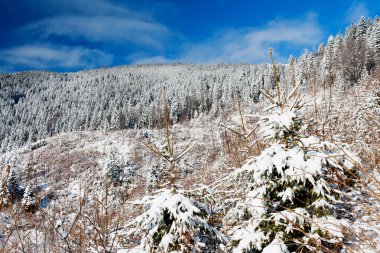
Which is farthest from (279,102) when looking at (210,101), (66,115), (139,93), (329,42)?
(139,93)

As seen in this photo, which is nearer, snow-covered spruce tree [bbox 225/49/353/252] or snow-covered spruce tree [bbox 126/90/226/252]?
snow-covered spruce tree [bbox 126/90/226/252]

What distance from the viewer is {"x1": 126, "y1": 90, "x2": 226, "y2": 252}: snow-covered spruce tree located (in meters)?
3.53

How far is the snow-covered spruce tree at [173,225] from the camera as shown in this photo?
11.6ft

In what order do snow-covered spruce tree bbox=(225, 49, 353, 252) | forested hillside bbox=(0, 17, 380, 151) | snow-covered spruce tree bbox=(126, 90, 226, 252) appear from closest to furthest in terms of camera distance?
snow-covered spruce tree bbox=(126, 90, 226, 252), snow-covered spruce tree bbox=(225, 49, 353, 252), forested hillside bbox=(0, 17, 380, 151)

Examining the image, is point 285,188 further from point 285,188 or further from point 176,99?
point 176,99

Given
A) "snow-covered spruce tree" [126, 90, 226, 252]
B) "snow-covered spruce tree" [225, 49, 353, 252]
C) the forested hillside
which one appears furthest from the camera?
the forested hillside

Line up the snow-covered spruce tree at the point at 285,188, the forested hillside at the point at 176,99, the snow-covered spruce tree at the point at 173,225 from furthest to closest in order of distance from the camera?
the forested hillside at the point at 176,99, the snow-covered spruce tree at the point at 285,188, the snow-covered spruce tree at the point at 173,225

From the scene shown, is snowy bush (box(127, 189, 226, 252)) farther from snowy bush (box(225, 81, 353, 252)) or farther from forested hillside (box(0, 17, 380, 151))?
forested hillside (box(0, 17, 380, 151))

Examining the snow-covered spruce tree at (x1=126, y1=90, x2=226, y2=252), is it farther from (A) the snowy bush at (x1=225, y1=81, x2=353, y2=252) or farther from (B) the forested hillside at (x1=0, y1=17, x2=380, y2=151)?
(B) the forested hillside at (x1=0, y1=17, x2=380, y2=151)

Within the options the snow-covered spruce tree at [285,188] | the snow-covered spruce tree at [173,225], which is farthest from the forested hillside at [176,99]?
the snow-covered spruce tree at [173,225]

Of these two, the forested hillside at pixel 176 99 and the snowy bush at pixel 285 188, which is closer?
the snowy bush at pixel 285 188

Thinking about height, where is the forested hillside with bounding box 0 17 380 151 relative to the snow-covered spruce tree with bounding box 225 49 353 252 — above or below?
above

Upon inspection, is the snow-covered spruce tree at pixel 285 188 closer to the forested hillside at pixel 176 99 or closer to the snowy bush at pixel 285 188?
the snowy bush at pixel 285 188

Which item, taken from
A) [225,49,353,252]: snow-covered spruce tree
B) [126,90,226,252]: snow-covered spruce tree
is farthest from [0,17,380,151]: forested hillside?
[126,90,226,252]: snow-covered spruce tree
